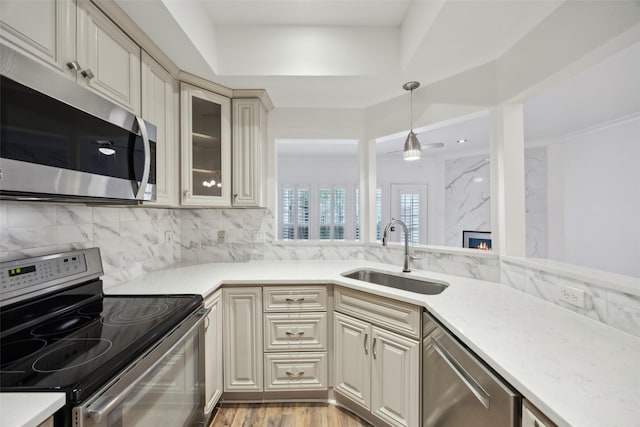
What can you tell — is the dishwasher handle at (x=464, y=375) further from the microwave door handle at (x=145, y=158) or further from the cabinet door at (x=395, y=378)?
the microwave door handle at (x=145, y=158)

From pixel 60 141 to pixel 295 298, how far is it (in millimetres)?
1421

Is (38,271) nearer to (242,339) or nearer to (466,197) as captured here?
(242,339)

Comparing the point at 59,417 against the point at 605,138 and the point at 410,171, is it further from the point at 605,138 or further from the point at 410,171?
the point at 410,171

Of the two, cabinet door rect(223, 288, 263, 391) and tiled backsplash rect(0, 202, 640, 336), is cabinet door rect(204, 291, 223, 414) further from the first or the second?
tiled backsplash rect(0, 202, 640, 336)

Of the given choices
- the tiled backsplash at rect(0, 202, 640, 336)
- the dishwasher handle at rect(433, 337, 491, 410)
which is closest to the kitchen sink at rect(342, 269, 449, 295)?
the tiled backsplash at rect(0, 202, 640, 336)

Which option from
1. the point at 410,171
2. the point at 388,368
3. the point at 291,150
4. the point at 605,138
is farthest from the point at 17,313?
the point at 410,171

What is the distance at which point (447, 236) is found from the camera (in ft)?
17.7

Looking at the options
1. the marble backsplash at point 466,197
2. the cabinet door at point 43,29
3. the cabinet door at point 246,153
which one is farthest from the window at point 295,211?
the cabinet door at point 43,29

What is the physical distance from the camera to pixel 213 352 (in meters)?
1.69

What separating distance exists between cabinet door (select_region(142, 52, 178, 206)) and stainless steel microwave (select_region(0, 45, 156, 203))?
41 centimetres

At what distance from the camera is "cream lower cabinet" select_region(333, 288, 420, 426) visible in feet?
4.79

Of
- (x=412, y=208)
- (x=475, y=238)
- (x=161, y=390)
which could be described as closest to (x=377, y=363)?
(x=161, y=390)

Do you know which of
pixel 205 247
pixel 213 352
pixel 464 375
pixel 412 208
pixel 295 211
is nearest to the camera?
pixel 464 375

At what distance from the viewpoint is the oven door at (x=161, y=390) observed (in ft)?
2.47
